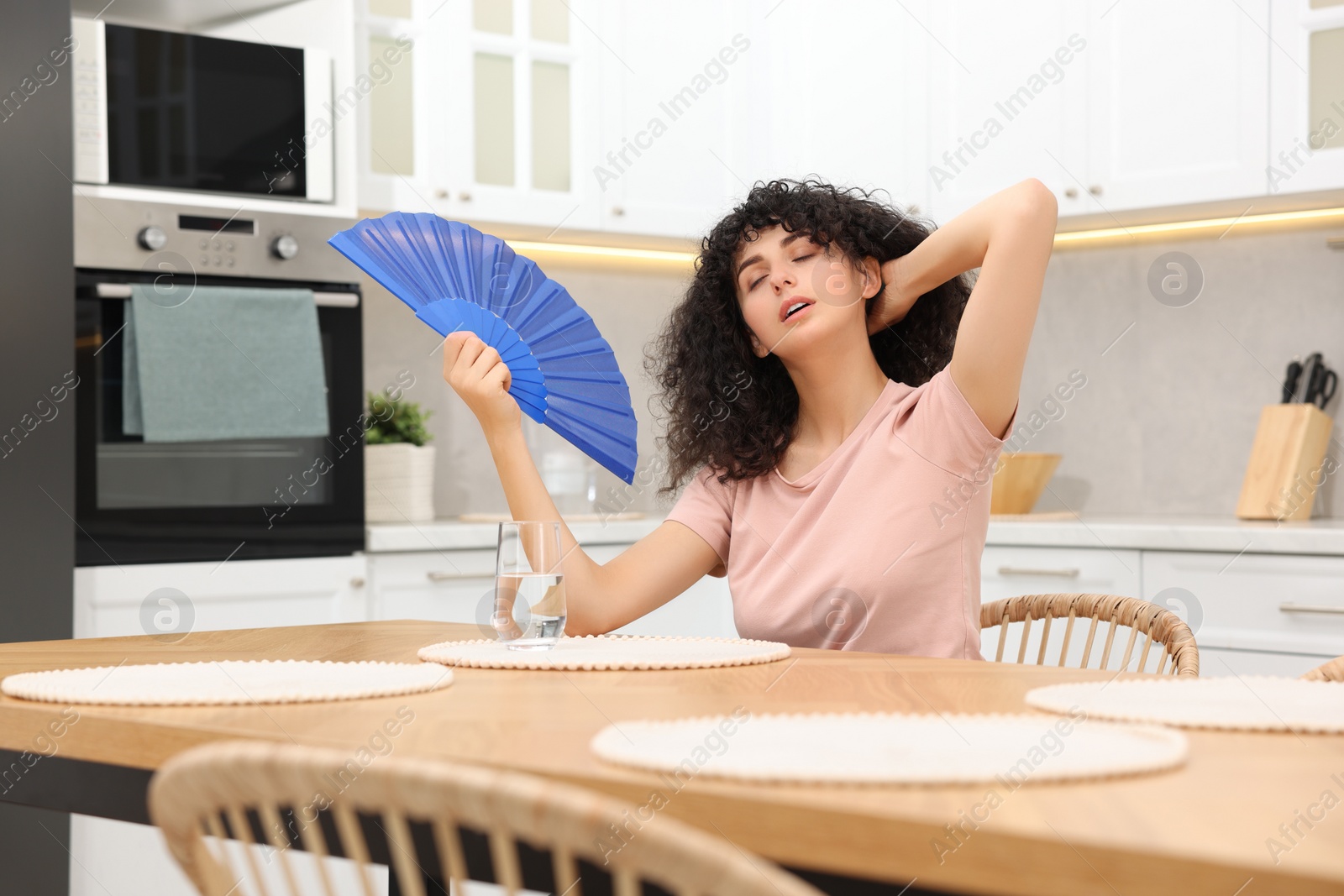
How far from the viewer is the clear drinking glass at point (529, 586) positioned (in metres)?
1.17

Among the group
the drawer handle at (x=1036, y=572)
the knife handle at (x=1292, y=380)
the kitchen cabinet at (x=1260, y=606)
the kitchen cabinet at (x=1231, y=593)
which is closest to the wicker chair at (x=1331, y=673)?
the kitchen cabinet at (x=1231, y=593)

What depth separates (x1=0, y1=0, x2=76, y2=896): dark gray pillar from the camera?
7.78 feet

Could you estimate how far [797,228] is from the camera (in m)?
1.72

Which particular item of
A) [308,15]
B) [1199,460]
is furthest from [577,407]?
[1199,460]

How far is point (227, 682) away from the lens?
104cm

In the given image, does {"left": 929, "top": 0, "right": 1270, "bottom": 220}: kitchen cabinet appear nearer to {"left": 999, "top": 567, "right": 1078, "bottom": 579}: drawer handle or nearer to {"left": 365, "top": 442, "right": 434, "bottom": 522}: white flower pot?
{"left": 999, "top": 567, "right": 1078, "bottom": 579}: drawer handle

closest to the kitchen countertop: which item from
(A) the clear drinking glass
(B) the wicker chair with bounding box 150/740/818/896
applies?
(A) the clear drinking glass

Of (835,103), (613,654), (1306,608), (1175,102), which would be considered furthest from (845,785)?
(835,103)

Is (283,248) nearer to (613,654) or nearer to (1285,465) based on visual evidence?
(613,654)

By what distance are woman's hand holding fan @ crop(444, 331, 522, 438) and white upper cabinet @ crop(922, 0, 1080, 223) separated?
6.29 feet

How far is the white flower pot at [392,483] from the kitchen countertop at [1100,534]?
0.04m

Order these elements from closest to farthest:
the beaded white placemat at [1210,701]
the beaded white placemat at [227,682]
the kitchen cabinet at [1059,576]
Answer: the beaded white placemat at [1210,701]
the beaded white placemat at [227,682]
the kitchen cabinet at [1059,576]

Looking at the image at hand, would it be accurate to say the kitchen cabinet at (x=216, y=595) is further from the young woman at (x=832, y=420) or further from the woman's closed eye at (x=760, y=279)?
the woman's closed eye at (x=760, y=279)

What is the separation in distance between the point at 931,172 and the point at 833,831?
109 inches
